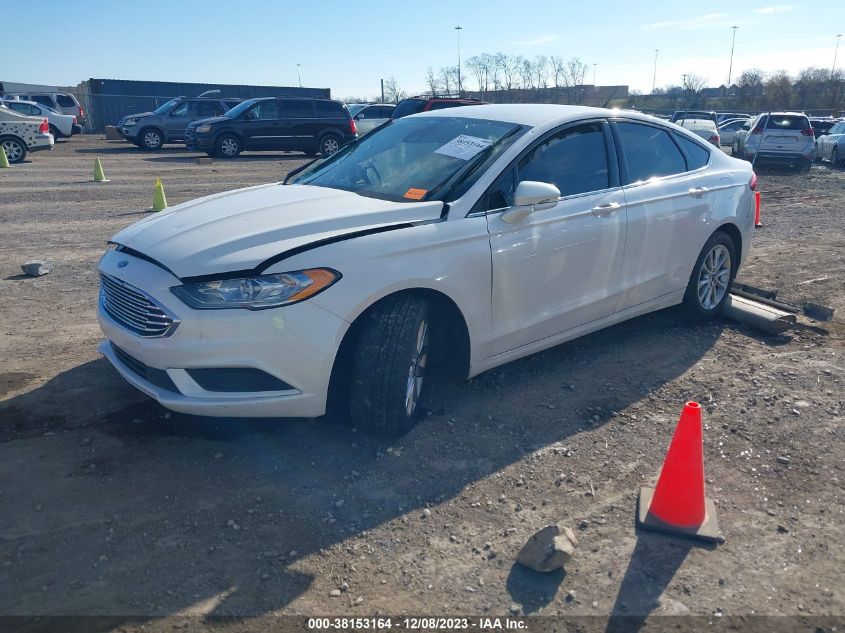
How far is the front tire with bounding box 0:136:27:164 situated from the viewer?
61.9 ft

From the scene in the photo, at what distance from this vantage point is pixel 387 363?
3.54 meters

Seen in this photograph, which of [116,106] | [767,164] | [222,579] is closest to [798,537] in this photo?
[222,579]

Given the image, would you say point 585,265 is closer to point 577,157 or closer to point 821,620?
point 577,157

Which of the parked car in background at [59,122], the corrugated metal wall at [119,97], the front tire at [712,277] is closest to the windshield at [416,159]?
the front tire at [712,277]

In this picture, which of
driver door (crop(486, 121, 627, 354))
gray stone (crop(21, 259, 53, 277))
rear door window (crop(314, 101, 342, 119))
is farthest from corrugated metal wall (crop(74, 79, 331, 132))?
driver door (crop(486, 121, 627, 354))

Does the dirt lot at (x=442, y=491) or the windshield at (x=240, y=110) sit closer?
the dirt lot at (x=442, y=491)

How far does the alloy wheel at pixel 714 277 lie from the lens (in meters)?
5.64

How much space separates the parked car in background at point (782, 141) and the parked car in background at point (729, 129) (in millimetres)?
11322

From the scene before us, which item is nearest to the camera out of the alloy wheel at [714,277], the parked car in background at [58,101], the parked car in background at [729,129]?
the alloy wheel at [714,277]

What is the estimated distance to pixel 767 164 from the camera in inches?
793

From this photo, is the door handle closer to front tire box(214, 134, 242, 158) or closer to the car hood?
the car hood

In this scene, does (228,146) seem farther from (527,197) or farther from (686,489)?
(686,489)

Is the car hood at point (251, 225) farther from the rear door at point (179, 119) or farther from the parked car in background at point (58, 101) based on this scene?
the parked car in background at point (58, 101)

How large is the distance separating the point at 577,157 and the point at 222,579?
3354mm
